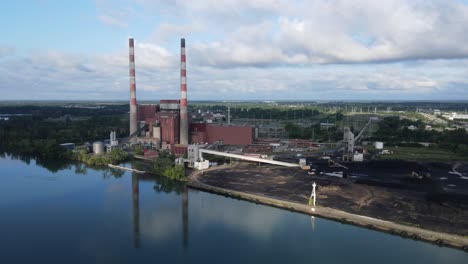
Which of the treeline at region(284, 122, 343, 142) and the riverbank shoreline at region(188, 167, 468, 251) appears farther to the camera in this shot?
the treeline at region(284, 122, 343, 142)

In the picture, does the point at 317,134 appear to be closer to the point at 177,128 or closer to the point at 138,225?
the point at 177,128

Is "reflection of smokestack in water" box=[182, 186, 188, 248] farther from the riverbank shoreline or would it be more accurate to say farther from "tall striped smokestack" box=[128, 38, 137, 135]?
"tall striped smokestack" box=[128, 38, 137, 135]

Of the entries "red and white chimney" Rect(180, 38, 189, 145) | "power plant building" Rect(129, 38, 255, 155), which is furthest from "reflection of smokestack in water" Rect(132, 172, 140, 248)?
"red and white chimney" Rect(180, 38, 189, 145)

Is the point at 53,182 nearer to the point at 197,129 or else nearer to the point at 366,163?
the point at 197,129

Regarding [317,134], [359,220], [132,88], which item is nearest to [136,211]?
[359,220]

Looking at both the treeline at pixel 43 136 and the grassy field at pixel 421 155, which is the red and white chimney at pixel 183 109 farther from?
the grassy field at pixel 421 155

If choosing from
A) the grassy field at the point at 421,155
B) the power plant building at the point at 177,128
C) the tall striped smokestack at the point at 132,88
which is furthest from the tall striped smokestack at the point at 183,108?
the grassy field at the point at 421,155

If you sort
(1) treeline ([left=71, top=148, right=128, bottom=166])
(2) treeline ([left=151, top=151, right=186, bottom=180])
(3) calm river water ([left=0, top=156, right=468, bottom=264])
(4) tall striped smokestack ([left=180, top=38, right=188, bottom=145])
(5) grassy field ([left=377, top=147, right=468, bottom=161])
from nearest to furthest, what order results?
(3) calm river water ([left=0, top=156, right=468, bottom=264]) < (2) treeline ([left=151, top=151, right=186, bottom=180]) < (1) treeline ([left=71, top=148, right=128, bottom=166]) < (5) grassy field ([left=377, top=147, right=468, bottom=161]) < (4) tall striped smokestack ([left=180, top=38, right=188, bottom=145])
